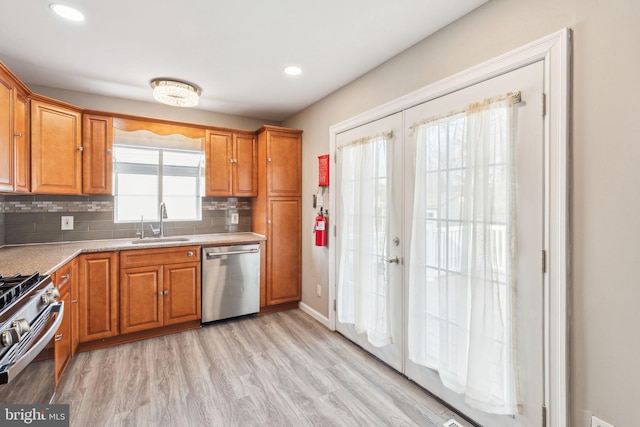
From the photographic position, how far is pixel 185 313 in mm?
3094

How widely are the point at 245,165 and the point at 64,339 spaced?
237 centimetres

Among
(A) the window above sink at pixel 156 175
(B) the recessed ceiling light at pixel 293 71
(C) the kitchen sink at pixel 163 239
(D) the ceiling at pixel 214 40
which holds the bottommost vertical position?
(C) the kitchen sink at pixel 163 239

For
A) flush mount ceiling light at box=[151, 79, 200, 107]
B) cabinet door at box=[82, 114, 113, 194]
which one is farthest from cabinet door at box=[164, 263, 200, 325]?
flush mount ceiling light at box=[151, 79, 200, 107]

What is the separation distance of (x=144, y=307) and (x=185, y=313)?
15.2 inches

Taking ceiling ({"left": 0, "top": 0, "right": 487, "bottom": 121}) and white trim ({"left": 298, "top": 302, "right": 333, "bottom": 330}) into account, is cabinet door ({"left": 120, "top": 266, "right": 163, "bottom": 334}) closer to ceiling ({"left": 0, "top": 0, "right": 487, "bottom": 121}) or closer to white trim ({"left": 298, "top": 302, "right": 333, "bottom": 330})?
white trim ({"left": 298, "top": 302, "right": 333, "bottom": 330})

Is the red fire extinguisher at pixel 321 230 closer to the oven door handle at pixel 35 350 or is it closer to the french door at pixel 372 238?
the french door at pixel 372 238

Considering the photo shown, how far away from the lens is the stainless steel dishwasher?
10.5 ft

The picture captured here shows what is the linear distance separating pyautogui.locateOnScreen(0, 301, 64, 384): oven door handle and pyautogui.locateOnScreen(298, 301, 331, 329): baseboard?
224 cm

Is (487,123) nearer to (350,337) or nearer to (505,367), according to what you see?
(505,367)

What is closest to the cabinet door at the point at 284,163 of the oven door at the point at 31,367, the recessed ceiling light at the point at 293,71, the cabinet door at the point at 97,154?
the recessed ceiling light at the point at 293,71

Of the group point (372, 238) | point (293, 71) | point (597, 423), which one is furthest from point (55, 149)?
point (597, 423)

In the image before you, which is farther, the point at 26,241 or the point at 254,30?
the point at 26,241

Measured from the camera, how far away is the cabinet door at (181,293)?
301 centimetres

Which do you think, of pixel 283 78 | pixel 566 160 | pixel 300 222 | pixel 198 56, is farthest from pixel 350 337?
pixel 198 56
